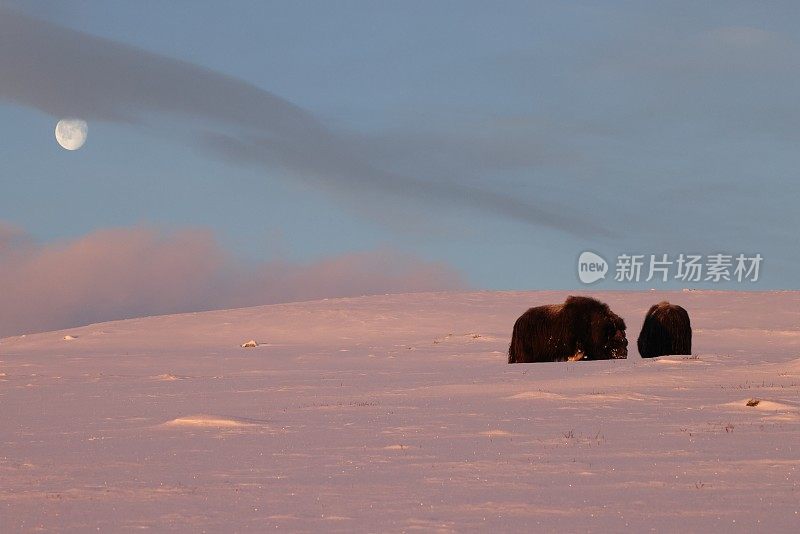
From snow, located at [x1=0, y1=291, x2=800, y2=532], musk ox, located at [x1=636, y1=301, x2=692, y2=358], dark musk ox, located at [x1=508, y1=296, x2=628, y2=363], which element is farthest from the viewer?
musk ox, located at [x1=636, y1=301, x2=692, y2=358]

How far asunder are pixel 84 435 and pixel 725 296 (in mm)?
43787

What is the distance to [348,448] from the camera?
10.5 m

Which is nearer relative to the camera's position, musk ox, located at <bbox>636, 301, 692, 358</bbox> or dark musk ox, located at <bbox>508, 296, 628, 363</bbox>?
dark musk ox, located at <bbox>508, 296, 628, 363</bbox>

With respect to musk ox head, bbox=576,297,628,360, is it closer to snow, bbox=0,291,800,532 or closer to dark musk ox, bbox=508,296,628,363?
dark musk ox, bbox=508,296,628,363

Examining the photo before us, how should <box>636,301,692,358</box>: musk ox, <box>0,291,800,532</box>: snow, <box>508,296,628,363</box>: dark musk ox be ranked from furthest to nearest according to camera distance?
1. <box>636,301,692,358</box>: musk ox
2. <box>508,296,628,363</box>: dark musk ox
3. <box>0,291,800,532</box>: snow

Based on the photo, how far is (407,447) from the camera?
1041 centimetres

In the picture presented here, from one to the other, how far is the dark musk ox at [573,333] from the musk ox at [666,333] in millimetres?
1907

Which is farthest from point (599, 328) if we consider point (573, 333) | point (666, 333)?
point (666, 333)

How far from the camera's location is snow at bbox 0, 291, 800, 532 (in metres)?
7.38

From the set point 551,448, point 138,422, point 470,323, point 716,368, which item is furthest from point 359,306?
point 551,448

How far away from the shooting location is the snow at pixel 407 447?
24.2 ft

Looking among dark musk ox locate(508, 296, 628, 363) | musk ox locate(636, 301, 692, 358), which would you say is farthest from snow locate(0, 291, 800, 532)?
musk ox locate(636, 301, 692, 358)

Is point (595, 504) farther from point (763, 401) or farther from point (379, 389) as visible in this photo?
point (379, 389)

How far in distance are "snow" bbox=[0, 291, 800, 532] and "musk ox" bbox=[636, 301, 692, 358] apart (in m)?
1.77
